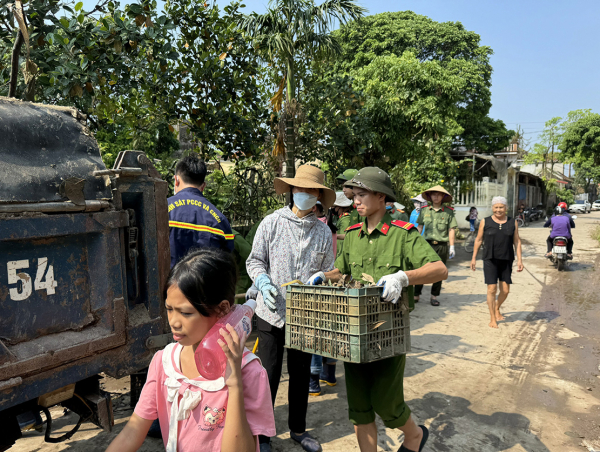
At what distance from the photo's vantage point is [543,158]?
39.3 metres

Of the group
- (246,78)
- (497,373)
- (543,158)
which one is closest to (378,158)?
(246,78)

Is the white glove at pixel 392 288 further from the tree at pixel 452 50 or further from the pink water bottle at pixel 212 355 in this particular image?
the tree at pixel 452 50

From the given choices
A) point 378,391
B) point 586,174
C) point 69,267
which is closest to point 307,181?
point 378,391

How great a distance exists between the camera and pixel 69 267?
2150 millimetres

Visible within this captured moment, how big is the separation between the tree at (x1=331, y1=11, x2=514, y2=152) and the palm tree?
14.8 m

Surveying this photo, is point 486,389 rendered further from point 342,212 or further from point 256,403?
point 256,403

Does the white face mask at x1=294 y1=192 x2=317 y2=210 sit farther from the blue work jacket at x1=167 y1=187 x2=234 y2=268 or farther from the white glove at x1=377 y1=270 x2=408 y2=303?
the white glove at x1=377 y1=270 x2=408 y2=303

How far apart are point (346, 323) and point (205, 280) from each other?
3.29 ft

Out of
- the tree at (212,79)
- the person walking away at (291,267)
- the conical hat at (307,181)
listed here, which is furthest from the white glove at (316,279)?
the tree at (212,79)

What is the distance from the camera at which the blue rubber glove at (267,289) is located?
2.91 m

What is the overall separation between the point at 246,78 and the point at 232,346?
5279 mm

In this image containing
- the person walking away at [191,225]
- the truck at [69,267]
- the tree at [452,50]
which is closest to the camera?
the truck at [69,267]

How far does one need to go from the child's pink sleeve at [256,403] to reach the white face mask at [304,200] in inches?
73.6

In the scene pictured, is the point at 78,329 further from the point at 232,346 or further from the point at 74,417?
the point at 74,417
